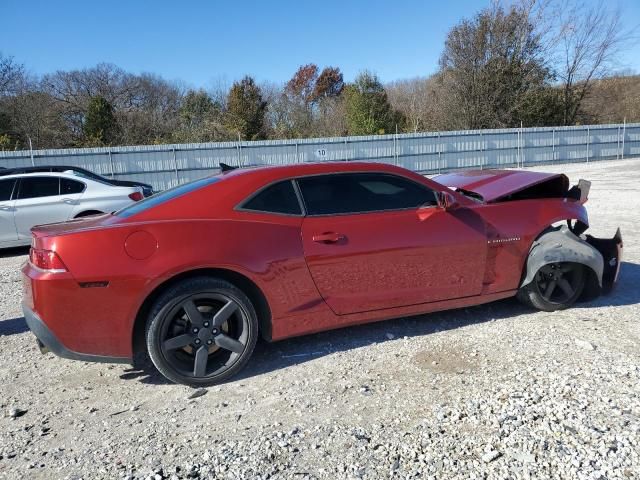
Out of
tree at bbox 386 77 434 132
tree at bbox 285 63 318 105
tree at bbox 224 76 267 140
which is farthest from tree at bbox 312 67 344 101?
tree at bbox 224 76 267 140

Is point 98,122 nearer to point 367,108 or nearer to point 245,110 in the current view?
point 245,110

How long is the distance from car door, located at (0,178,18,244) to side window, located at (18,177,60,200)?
163 millimetres

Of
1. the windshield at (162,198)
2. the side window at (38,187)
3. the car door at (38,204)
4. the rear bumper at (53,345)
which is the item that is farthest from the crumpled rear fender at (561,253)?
the side window at (38,187)

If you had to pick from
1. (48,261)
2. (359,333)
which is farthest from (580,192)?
(48,261)

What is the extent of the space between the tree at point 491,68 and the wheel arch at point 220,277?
31.3 m

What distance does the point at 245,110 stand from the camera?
28.6 meters

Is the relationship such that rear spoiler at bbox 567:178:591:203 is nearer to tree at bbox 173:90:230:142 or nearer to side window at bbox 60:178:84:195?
side window at bbox 60:178:84:195

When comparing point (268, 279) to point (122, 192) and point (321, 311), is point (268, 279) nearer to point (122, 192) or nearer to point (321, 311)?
point (321, 311)

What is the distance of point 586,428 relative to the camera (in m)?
2.62

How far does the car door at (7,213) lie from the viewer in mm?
8359

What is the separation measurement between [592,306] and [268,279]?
3084mm

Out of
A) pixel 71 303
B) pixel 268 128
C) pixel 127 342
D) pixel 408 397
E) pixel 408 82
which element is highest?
pixel 408 82

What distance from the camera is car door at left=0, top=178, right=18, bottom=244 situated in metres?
8.36

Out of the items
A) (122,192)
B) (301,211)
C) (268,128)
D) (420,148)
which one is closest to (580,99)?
(420,148)
